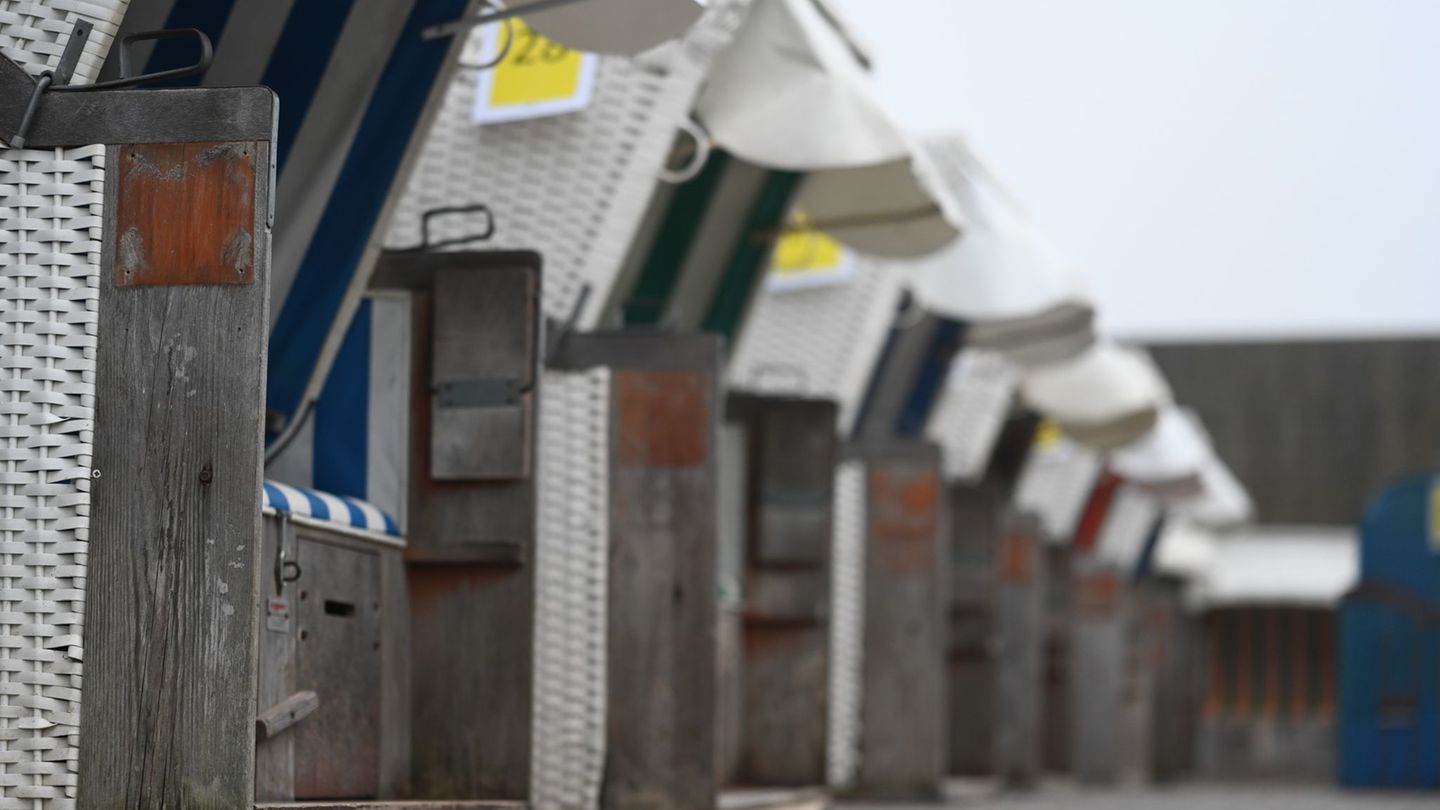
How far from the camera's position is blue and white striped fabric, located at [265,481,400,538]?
12.8 feet

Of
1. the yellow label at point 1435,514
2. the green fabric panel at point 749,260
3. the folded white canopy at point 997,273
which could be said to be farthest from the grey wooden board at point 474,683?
the yellow label at point 1435,514

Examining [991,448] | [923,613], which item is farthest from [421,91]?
[991,448]

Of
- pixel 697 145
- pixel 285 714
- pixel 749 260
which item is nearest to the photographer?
pixel 285 714

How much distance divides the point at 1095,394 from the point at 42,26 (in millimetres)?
7107

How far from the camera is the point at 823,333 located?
8.42m

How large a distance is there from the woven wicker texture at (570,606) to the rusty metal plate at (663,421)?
0.06 metres

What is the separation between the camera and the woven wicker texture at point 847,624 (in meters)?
8.52

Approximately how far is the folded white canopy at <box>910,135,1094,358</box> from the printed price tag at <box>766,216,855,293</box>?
1.40ft

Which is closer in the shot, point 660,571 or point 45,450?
point 45,450

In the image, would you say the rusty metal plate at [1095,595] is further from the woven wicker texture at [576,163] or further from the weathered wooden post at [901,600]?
the woven wicker texture at [576,163]

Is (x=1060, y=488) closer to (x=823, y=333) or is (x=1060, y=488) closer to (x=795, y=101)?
(x=823, y=333)

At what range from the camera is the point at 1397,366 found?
21.8 m

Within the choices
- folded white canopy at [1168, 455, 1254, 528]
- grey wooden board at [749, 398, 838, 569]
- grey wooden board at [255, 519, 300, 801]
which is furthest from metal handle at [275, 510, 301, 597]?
folded white canopy at [1168, 455, 1254, 528]

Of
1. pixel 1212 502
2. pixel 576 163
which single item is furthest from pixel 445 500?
pixel 1212 502
